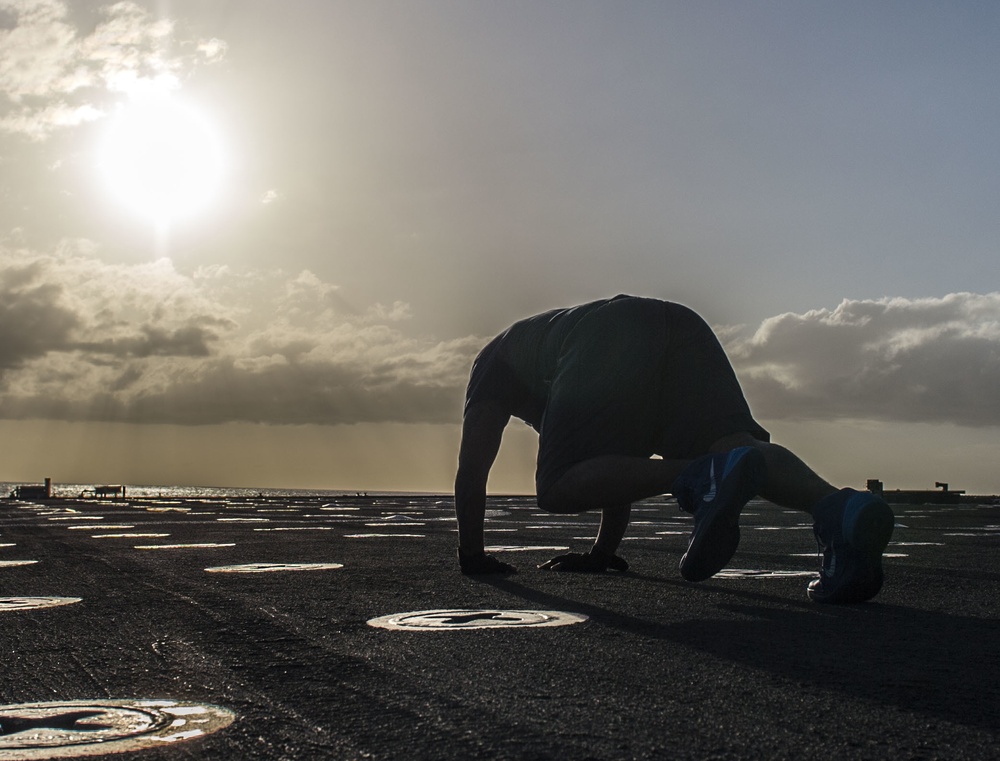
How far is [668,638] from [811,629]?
1.63 feet

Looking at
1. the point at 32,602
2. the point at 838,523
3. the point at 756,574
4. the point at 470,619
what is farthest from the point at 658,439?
the point at 32,602

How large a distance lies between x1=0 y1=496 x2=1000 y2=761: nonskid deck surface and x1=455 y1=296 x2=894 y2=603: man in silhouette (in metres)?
0.25

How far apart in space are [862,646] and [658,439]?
1.84 meters

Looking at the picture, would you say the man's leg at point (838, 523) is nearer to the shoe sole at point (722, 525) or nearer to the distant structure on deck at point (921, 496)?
the shoe sole at point (722, 525)

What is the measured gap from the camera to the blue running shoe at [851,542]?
11.1 ft

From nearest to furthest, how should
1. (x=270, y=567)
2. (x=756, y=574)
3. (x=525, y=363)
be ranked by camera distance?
1. (x=525, y=363)
2. (x=756, y=574)
3. (x=270, y=567)

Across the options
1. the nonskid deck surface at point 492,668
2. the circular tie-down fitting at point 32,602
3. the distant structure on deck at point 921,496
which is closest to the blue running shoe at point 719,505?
the nonskid deck surface at point 492,668

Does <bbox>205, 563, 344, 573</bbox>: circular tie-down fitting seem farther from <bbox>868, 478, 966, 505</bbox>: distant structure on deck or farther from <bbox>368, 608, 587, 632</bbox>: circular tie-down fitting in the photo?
<bbox>868, 478, 966, 505</bbox>: distant structure on deck

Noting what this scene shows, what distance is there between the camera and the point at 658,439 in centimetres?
439

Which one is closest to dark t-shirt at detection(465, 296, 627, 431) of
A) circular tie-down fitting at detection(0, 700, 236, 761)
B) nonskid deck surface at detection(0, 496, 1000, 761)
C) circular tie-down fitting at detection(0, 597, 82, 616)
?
nonskid deck surface at detection(0, 496, 1000, 761)

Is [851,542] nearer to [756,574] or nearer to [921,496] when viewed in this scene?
[756,574]

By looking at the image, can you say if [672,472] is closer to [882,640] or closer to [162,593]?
[882,640]

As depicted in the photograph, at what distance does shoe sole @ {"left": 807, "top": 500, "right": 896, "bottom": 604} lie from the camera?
339 cm

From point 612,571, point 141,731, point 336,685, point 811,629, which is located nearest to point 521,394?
point 612,571
